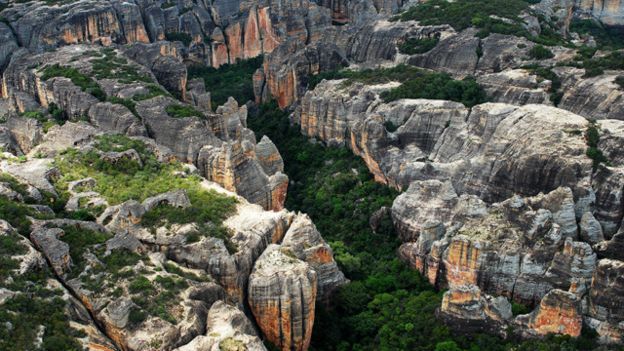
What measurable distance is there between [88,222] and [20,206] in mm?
3382

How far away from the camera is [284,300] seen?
37656 mm

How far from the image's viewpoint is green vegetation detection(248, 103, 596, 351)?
38.6m

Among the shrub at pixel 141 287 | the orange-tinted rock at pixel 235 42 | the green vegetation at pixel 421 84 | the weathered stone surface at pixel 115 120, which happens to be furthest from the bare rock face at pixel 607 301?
the orange-tinted rock at pixel 235 42

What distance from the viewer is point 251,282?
127 ft

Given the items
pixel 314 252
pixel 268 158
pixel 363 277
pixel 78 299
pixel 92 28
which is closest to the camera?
pixel 78 299

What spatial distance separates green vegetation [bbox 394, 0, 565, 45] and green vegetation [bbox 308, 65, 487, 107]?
7480 mm

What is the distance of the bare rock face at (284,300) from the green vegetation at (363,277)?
2.04 meters

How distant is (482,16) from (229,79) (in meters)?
28.5

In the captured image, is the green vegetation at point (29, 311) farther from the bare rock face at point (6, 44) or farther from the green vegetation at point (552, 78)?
the bare rock face at point (6, 44)

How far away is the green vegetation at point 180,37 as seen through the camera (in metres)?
88.4

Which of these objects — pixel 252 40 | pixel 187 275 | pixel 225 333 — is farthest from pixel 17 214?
pixel 252 40

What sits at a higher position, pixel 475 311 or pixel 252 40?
pixel 475 311

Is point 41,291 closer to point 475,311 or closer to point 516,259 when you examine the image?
point 475,311

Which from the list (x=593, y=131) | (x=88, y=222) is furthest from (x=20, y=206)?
(x=593, y=131)
